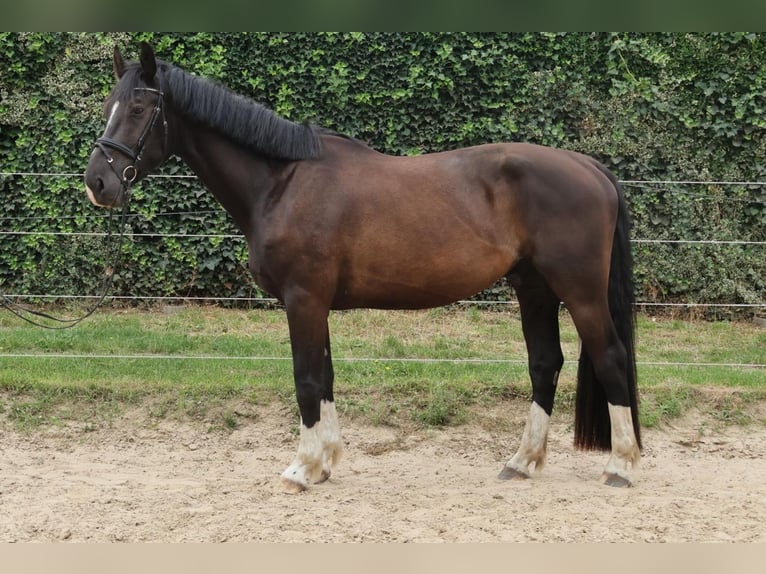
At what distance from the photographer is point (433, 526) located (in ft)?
13.0

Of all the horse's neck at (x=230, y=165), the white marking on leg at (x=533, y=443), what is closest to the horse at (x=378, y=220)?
the horse's neck at (x=230, y=165)

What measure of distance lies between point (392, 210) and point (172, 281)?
433 centimetres

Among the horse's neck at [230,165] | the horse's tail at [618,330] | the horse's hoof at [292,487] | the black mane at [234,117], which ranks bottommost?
the horse's hoof at [292,487]

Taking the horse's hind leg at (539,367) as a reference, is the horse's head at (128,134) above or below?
above

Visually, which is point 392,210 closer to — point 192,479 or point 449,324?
point 192,479

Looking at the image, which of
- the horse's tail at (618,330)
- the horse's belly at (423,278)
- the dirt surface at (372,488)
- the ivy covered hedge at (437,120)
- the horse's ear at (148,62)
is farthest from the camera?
the ivy covered hedge at (437,120)

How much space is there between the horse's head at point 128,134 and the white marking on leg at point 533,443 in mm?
2650

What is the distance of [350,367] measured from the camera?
657 cm

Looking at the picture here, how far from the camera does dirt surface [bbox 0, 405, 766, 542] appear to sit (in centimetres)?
391

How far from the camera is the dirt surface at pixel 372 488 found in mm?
3912

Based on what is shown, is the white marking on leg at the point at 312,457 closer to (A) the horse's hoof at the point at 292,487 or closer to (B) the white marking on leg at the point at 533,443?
(A) the horse's hoof at the point at 292,487

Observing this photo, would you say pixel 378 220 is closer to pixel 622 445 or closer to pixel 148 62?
pixel 148 62

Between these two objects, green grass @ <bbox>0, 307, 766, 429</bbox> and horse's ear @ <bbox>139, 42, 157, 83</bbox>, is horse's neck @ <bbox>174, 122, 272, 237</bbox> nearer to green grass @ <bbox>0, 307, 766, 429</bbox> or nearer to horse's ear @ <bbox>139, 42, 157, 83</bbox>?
horse's ear @ <bbox>139, 42, 157, 83</bbox>

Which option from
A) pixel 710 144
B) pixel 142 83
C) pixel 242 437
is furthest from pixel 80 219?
pixel 710 144
